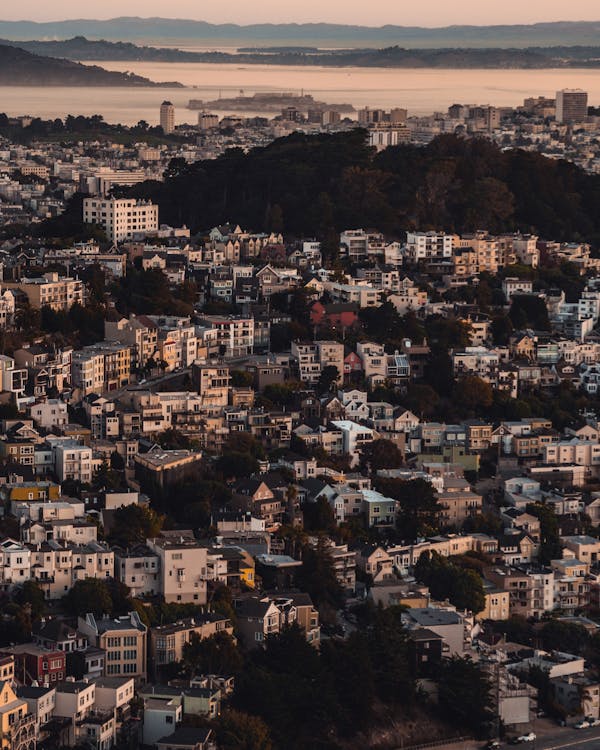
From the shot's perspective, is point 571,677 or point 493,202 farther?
point 493,202

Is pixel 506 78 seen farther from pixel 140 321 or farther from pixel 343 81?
pixel 140 321

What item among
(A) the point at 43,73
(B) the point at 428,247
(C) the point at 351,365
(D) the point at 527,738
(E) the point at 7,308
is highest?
(E) the point at 7,308

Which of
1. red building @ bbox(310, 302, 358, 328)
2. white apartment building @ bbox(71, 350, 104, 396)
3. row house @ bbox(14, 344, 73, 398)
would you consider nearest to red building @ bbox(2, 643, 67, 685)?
row house @ bbox(14, 344, 73, 398)

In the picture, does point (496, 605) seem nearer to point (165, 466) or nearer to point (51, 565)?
point (165, 466)

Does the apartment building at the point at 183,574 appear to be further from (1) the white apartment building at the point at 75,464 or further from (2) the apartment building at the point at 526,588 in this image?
(2) the apartment building at the point at 526,588

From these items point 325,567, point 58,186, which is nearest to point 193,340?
point 325,567

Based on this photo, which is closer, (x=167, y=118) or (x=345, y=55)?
(x=167, y=118)

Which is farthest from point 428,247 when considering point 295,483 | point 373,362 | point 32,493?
point 32,493
